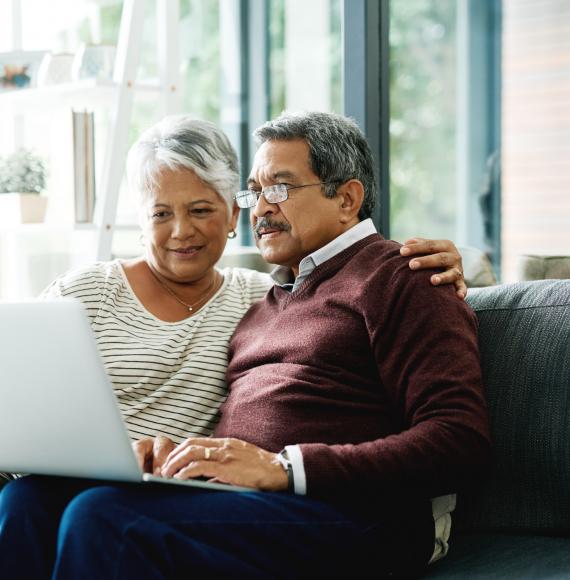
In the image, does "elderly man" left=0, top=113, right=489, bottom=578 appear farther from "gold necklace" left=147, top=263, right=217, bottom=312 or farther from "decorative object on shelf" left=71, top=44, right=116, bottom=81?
"decorative object on shelf" left=71, top=44, right=116, bottom=81

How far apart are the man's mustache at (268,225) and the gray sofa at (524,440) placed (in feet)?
1.38

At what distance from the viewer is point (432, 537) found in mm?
1581

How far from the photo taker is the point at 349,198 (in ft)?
6.07

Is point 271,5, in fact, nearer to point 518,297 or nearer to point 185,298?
point 185,298

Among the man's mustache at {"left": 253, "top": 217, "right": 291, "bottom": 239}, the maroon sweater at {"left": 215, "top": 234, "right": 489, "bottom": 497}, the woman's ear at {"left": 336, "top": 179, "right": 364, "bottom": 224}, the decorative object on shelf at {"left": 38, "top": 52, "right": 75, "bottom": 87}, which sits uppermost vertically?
the decorative object on shelf at {"left": 38, "top": 52, "right": 75, "bottom": 87}

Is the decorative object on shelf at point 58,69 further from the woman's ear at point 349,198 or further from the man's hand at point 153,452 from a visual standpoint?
the man's hand at point 153,452

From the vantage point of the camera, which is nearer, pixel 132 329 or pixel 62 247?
pixel 132 329

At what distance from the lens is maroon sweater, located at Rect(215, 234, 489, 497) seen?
1457mm

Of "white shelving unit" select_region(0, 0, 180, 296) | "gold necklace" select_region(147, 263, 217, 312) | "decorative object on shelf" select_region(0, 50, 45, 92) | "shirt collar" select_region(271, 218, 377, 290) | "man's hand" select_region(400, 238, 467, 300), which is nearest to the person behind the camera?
"man's hand" select_region(400, 238, 467, 300)

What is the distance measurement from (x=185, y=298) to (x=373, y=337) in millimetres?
599

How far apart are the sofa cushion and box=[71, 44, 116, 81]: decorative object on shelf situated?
5.12 ft

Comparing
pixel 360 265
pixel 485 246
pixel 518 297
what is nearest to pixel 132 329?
pixel 360 265

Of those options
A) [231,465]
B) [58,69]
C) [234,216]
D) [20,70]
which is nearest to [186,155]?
[234,216]

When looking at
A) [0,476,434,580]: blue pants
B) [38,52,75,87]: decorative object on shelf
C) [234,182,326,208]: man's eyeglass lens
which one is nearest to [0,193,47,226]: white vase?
[38,52,75,87]: decorative object on shelf
